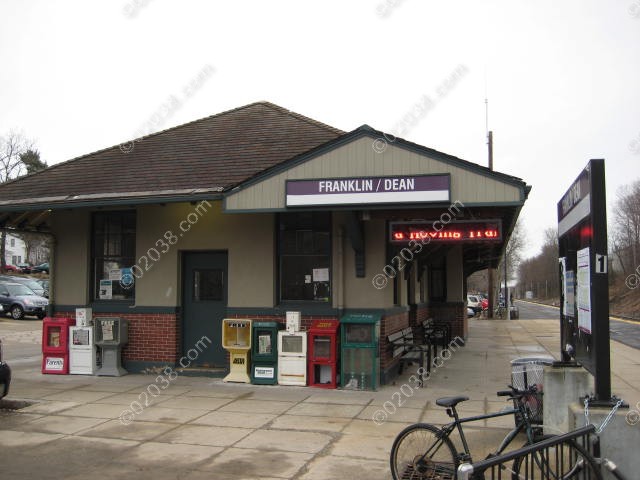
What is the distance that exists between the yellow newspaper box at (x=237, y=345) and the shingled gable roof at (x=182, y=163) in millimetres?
2385

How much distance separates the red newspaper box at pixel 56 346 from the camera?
458 inches

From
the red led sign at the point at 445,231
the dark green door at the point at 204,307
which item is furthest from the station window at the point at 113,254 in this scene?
the red led sign at the point at 445,231

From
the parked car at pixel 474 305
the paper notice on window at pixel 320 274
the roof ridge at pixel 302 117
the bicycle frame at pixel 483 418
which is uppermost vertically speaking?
the roof ridge at pixel 302 117

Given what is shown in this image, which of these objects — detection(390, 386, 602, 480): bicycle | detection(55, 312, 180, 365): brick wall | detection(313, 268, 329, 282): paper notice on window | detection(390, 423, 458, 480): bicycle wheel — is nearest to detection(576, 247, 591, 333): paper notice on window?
detection(390, 386, 602, 480): bicycle

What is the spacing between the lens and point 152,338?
38.6 ft

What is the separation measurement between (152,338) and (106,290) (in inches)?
59.4

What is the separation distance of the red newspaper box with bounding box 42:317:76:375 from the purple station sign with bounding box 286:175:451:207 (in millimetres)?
5421

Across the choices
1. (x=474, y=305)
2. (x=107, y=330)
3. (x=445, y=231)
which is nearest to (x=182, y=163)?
(x=107, y=330)

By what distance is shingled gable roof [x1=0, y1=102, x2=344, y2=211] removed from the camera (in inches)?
440

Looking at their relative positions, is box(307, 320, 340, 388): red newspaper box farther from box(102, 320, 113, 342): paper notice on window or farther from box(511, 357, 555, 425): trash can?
box(102, 320, 113, 342): paper notice on window

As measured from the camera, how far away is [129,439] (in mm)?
7160

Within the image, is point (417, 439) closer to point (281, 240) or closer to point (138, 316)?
point (281, 240)

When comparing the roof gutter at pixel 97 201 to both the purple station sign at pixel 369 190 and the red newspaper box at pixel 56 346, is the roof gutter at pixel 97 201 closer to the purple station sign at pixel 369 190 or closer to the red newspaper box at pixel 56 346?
the purple station sign at pixel 369 190

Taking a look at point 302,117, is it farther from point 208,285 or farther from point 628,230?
point 628,230
